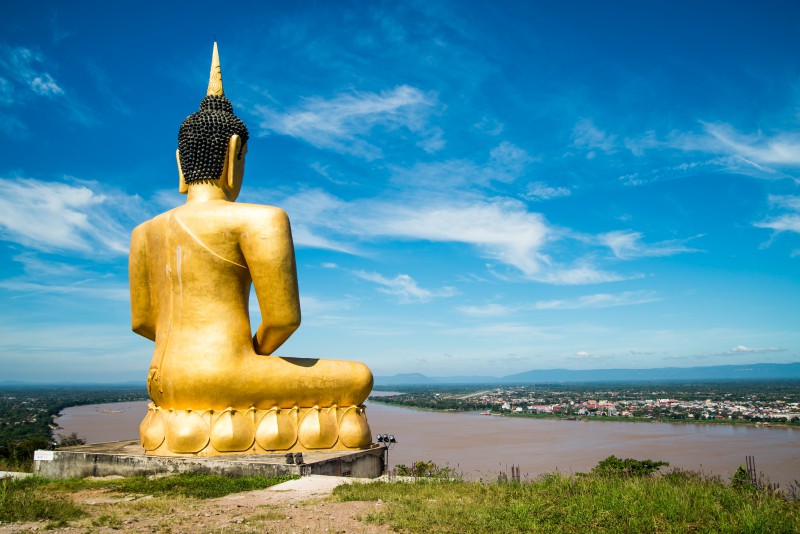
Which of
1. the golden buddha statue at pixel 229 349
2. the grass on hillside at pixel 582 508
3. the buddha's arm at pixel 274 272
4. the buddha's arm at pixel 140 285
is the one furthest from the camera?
the buddha's arm at pixel 140 285

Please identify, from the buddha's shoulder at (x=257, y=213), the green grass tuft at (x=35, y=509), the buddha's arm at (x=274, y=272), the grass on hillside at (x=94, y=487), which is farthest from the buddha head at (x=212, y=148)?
the green grass tuft at (x=35, y=509)

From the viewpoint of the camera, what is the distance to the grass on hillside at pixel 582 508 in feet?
15.7

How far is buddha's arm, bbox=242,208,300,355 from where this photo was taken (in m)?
9.18

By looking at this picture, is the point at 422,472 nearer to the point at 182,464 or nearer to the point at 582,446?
the point at 182,464

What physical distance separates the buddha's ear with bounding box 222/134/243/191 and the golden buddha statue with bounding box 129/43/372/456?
1.92ft

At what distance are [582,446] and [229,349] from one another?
22.4 metres

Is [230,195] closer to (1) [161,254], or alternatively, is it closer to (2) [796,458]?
(1) [161,254]

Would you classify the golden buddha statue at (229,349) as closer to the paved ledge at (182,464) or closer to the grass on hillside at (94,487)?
the paved ledge at (182,464)

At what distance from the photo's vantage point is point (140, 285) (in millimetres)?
10211

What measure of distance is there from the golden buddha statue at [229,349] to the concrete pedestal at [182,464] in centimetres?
36

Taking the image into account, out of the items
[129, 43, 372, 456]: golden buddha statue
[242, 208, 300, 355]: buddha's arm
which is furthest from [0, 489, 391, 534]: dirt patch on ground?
[242, 208, 300, 355]: buddha's arm

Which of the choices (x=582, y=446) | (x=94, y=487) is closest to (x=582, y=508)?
(x=94, y=487)

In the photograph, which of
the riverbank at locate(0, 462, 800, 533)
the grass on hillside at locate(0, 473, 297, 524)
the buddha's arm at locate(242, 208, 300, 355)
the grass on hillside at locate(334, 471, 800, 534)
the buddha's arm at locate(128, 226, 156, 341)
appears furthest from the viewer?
the buddha's arm at locate(128, 226, 156, 341)

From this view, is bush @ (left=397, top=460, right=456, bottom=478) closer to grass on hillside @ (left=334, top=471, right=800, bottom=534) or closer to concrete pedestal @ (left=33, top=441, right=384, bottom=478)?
concrete pedestal @ (left=33, top=441, right=384, bottom=478)
